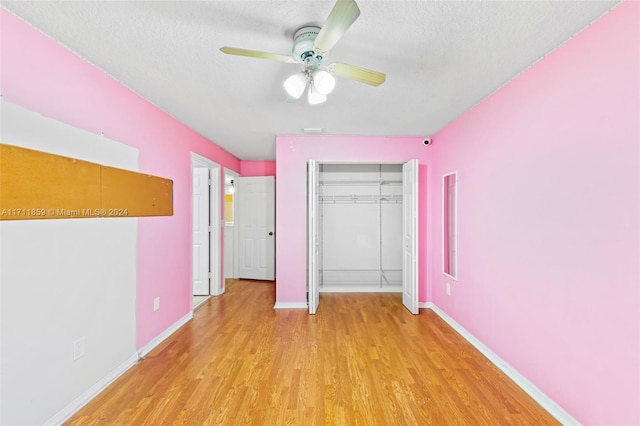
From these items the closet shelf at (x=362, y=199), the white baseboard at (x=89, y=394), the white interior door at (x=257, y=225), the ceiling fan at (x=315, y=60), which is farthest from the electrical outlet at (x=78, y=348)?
the closet shelf at (x=362, y=199)

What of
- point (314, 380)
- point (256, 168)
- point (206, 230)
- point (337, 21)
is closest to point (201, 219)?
point (206, 230)

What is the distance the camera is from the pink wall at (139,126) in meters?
1.57

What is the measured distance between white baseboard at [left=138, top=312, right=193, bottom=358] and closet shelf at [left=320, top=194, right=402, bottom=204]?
8.91ft

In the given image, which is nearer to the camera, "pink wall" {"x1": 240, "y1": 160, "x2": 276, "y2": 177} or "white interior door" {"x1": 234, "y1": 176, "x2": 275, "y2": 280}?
"white interior door" {"x1": 234, "y1": 176, "x2": 275, "y2": 280}

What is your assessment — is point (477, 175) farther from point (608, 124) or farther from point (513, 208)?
point (608, 124)

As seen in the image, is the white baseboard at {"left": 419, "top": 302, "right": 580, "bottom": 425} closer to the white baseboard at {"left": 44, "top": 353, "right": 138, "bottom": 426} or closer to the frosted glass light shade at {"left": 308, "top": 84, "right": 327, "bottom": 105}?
the frosted glass light shade at {"left": 308, "top": 84, "right": 327, "bottom": 105}

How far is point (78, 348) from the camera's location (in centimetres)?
188

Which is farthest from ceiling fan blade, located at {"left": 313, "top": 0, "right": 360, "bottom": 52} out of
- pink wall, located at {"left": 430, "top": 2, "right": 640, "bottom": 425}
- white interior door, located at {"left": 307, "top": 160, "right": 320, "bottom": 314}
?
white interior door, located at {"left": 307, "top": 160, "right": 320, "bottom": 314}

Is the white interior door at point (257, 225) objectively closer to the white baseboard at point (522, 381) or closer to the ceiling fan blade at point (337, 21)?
the white baseboard at point (522, 381)

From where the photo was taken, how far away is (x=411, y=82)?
2264mm

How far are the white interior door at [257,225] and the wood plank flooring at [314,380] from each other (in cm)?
198

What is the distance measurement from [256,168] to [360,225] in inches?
98.1

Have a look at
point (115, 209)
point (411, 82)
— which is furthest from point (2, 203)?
point (411, 82)

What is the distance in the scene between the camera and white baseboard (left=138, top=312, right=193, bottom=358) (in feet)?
8.43
